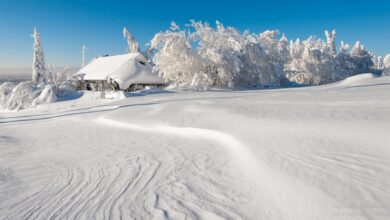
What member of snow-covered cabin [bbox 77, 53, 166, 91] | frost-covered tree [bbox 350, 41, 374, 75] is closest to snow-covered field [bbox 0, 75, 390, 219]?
snow-covered cabin [bbox 77, 53, 166, 91]

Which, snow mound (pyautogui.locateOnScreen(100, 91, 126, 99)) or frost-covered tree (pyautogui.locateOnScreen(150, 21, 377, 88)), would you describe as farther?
frost-covered tree (pyautogui.locateOnScreen(150, 21, 377, 88))

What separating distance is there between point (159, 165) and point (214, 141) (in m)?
1.37

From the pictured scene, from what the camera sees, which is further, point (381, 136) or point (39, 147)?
point (39, 147)

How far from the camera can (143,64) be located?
1087 inches

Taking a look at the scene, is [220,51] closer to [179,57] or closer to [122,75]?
[179,57]

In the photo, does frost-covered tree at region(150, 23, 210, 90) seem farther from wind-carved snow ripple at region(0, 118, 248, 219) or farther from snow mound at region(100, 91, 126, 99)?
wind-carved snow ripple at region(0, 118, 248, 219)

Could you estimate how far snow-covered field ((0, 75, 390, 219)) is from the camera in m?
2.73

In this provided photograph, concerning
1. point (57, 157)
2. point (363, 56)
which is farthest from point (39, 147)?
point (363, 56)

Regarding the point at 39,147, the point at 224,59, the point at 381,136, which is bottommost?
Answer: the point at 39,147

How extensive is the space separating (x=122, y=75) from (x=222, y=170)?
22.2 meters

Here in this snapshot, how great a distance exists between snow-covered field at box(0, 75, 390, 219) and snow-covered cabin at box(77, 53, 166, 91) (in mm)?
18615

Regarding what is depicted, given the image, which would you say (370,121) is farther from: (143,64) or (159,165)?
(143,64)

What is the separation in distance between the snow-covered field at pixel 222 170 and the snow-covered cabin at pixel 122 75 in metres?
18.6

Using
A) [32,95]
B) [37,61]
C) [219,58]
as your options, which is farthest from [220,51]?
[37,61]
